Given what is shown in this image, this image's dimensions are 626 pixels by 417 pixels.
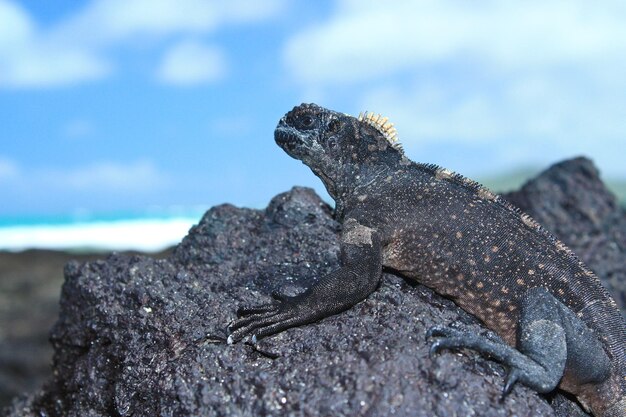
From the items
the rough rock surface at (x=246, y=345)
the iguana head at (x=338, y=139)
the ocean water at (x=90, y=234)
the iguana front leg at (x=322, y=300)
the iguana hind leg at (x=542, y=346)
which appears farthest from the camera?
the ocean water at (x=90, y=234)

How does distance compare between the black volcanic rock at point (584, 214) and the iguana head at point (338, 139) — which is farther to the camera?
the black volcanic rock at point (584, 214)

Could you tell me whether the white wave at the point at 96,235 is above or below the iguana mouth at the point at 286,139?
above

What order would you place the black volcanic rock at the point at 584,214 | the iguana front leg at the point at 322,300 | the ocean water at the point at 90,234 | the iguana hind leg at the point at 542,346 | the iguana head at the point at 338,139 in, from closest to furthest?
the iguana hind leg at the point at 542,346 < the iguana front leg at the point at 322,300 < the iguana head at the point at 338,139 < the black volcanic rock at the point at 584,214 < the ocean water at the point at 90,234

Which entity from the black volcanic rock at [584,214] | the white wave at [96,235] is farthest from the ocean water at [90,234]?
the black volcanic rock at [584,214]

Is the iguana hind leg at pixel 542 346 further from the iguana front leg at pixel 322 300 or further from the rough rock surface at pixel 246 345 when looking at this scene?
the iguana front leg at pixel 322 300

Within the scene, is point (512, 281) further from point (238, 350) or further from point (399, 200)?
point (238, 350)

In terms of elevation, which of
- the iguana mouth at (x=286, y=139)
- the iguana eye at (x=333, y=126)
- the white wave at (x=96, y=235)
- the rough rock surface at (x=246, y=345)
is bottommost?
the rough rock surface at (x=246, y=345)

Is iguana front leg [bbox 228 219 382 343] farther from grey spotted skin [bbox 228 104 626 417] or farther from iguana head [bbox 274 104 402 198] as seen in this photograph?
iguana head [bbox 274 104 402 198]

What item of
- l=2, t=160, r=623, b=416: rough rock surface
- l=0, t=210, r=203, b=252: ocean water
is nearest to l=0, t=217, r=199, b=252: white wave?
l=0, t=210, r=203, b=252: ocean water

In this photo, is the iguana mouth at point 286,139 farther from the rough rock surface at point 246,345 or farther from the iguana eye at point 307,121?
the rough rock surface at point 246,345
